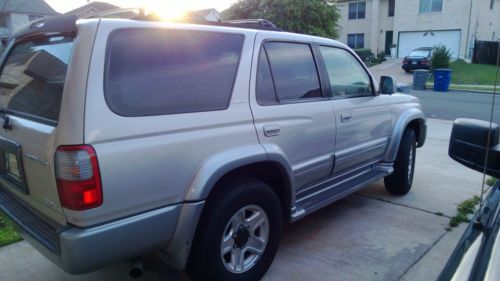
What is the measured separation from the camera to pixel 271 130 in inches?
120

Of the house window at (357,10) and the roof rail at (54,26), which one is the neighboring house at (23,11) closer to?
the house window at (357,10)

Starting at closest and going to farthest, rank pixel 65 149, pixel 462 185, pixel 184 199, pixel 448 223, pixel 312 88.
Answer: pixel 65 149 → pixel 184 199 → pixel 312 88 → pixel 448 223 → pixel 462 185

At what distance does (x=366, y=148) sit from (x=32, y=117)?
10.2 ft

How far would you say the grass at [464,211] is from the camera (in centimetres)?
428

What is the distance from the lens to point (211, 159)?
2586 mm

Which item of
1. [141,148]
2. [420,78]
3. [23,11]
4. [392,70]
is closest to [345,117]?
[141,148]

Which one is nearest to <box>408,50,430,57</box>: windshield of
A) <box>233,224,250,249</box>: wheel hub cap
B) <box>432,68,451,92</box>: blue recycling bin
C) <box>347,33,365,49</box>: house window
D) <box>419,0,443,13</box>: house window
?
<box>419,0,443,13</box>: house window

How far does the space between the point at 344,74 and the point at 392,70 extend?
27095 mm

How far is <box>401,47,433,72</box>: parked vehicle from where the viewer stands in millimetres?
25720

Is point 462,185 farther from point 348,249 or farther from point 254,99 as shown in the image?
point 254,99

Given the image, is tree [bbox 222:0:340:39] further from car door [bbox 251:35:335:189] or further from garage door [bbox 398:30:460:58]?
garage door [bbox 398:30:460:58]

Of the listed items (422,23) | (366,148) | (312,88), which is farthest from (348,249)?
(422,23)

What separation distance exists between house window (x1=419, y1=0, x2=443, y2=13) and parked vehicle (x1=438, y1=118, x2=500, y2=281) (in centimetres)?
3365

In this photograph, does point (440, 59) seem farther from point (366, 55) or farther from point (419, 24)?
point (366, 55)
